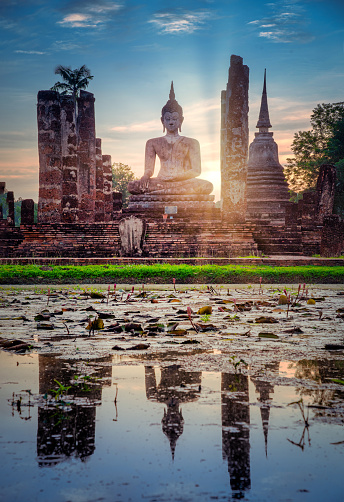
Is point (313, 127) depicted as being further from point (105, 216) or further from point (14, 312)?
point (14, 312)

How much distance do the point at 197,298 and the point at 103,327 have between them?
2892mm

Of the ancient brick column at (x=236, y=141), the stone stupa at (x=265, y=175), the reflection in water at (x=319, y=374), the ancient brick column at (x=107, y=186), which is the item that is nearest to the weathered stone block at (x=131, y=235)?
the ancient brick column at (x=236, y=141)

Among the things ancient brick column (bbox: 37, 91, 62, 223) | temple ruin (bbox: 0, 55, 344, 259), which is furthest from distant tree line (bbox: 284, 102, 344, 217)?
ancient brick column (bbox: 37, 91, 62, 223)

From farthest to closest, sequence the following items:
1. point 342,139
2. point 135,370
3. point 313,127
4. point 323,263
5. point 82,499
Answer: point 313,127
point 342,139
point 323,263
point 135,370
point 82,499

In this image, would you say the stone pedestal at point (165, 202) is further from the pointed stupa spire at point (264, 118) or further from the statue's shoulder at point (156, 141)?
the pointed stupa spire at point (264, 118)

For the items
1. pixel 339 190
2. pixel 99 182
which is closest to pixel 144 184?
pixel 99 182

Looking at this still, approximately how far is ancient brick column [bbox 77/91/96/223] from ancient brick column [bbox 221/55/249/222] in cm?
695

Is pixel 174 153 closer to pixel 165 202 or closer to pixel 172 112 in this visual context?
pixel 172 112

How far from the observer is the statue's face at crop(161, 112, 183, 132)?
22.6 m

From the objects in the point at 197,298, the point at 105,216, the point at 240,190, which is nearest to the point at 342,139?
the point at 105,216

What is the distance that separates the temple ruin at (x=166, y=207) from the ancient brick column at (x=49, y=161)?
31 mm

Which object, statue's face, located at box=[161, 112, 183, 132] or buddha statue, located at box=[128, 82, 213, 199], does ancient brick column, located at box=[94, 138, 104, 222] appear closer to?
buddha statue, located at box=[128, 82, 213, 199]

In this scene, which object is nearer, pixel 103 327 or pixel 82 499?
pixel 82 499

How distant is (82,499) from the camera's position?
64.9 inches
